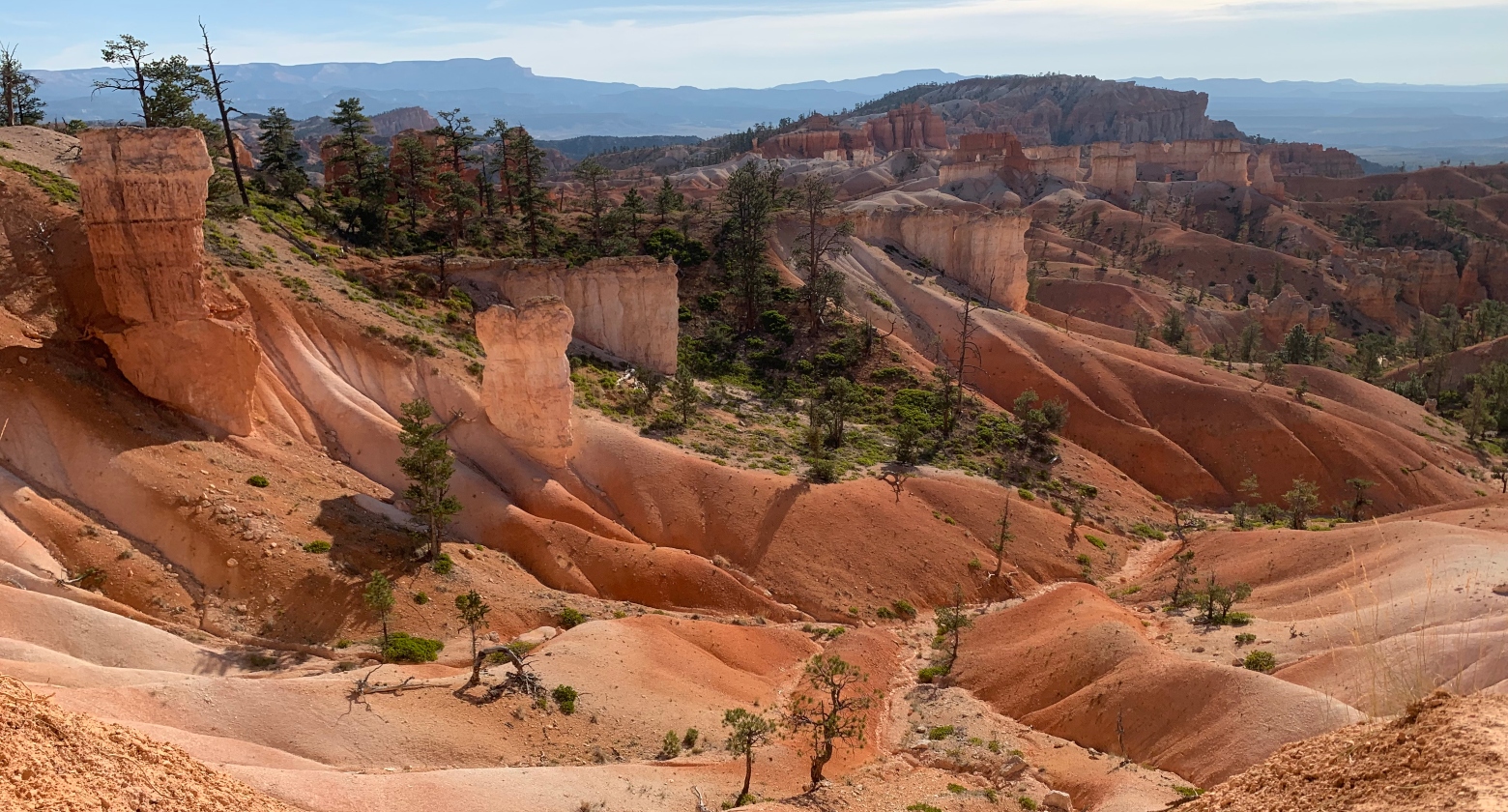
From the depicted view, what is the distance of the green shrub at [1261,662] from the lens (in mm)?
27708

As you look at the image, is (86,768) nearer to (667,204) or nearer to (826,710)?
(826,710)

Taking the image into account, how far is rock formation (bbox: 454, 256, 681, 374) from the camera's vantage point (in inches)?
1970

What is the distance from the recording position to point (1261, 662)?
91.6ft

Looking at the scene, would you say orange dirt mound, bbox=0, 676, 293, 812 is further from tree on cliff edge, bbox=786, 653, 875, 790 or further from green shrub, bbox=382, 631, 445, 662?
tree on cliff edge, bbox=786, 653, 875, 790

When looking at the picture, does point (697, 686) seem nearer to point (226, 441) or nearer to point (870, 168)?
point (226, 441)

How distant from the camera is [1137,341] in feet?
246

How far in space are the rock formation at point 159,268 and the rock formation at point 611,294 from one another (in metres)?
18.2

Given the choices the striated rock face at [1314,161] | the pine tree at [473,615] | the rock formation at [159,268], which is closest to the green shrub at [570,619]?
the pine tree at [473,615]

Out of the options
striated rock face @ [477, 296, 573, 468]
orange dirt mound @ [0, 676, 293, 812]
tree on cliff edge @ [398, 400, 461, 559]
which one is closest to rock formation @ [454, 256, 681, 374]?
striated rock face @ [477, 296, 573, 468]

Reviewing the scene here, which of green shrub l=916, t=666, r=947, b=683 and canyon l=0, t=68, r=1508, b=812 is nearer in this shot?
canyon l=0, t=68, r=1508, b=812

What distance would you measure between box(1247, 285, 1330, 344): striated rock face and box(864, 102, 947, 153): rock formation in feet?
328

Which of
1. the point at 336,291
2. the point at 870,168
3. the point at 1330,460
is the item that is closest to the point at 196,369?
the point at 336,291

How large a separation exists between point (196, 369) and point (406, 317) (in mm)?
11820

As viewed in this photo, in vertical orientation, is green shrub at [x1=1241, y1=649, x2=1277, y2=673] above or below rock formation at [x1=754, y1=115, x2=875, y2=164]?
below
